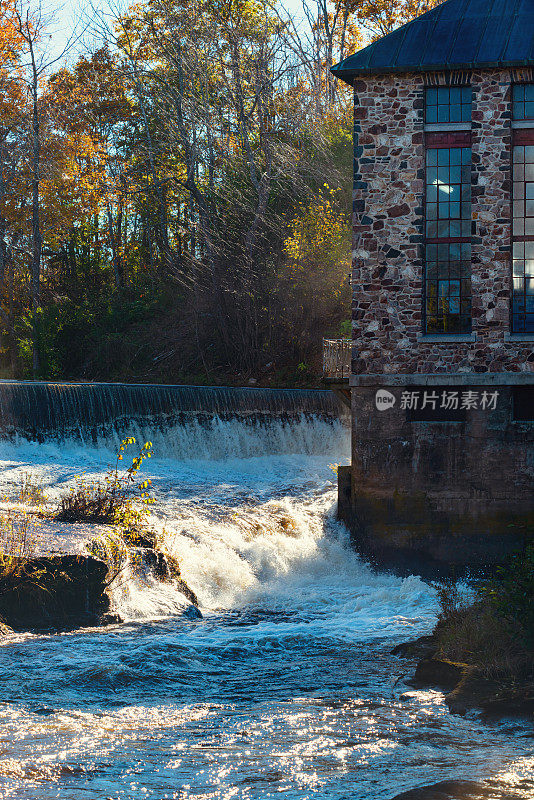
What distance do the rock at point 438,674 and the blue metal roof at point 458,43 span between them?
10.8 metres

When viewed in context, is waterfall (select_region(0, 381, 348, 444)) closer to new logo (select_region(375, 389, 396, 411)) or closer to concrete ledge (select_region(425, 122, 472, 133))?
new logo (select_region(375, 389, 396, 411))

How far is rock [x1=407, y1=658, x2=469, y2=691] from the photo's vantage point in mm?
9484

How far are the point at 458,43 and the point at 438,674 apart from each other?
11662mm

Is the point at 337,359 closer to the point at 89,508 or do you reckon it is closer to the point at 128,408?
the point at 89,508

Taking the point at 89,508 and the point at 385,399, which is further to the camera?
the point at 385,399

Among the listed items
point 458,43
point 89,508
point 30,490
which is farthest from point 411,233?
point 30,490

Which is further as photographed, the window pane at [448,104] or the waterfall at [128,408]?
the waterfall at [128,408]

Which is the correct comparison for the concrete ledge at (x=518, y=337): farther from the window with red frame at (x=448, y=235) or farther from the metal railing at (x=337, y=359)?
the metal railing at (x=337, y=359)

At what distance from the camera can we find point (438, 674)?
9664mm

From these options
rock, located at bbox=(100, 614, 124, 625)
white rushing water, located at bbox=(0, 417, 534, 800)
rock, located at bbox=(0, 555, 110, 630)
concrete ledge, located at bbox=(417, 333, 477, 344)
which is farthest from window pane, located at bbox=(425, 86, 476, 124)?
rock, located at bbox=(100, 614, 124, 625)

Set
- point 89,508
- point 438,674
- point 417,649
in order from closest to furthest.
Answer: point 438,674 → point 417,649 → point 89,508

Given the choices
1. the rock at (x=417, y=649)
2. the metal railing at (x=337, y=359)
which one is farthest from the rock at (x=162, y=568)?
the metal railing at (x=337, y=359)

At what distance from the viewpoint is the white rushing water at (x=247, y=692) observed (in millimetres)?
6980

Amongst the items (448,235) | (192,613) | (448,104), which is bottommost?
(192,613)
